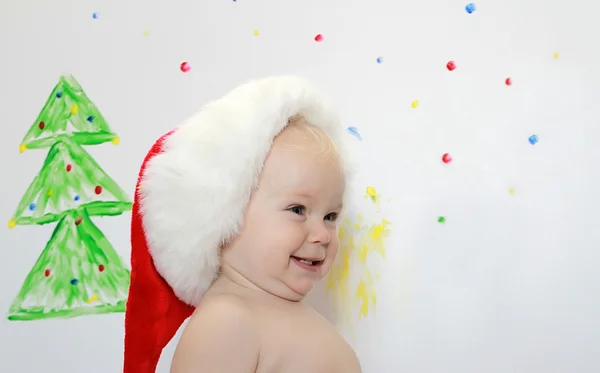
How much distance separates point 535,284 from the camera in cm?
120

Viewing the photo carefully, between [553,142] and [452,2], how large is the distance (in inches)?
12.5

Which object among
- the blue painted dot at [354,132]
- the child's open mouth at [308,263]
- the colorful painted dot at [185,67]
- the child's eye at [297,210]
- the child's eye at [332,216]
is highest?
the colorful painted dot at [185,67]

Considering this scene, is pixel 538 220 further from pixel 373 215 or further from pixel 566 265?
pixel 373 215

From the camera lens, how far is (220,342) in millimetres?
856

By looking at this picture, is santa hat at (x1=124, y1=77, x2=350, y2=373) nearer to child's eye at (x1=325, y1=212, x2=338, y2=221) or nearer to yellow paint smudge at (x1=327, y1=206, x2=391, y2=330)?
child's eye at (x1=325, y1=212, x2=338, y2=221)

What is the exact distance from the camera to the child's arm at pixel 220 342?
848 millimetres

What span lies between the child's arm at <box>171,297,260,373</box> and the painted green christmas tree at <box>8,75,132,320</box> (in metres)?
0.47

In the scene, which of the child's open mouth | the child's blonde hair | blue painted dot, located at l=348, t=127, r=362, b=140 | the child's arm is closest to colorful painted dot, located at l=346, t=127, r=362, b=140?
blue painted dot, located at l=348, t=127, r=362, b=140

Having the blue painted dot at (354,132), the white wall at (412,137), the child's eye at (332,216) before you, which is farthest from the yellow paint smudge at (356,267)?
the child's eye at (332,216)

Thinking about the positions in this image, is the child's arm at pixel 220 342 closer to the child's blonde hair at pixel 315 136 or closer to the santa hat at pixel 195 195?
the santa hat at pixel 195 195

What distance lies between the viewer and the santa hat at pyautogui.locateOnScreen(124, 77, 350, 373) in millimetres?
911

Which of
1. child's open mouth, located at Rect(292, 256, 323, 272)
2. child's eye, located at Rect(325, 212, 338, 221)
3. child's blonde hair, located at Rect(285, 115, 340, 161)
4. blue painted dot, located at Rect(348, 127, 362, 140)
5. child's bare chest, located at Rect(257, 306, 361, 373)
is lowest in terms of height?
child's bare chest, located at Rect(257, 306, 361, 373)

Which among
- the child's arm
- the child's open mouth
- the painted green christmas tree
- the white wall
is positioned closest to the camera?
the child's arm

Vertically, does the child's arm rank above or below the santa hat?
below
